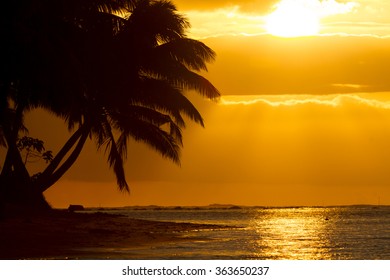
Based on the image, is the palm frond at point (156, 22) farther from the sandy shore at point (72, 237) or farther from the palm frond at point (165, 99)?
the sandy shore at point (72, 237)

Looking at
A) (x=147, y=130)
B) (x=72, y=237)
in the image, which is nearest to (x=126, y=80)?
(x=147, y=130)

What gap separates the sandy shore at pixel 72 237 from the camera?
23.7m

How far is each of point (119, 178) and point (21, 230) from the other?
9730mm

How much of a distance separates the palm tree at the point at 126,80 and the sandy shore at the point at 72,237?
2.91 metres

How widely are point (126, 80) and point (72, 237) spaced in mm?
9103

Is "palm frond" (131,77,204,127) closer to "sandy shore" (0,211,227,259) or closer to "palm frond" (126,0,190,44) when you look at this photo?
"palm frond" (126,0,190,44)

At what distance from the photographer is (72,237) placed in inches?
1051

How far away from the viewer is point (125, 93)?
114ft

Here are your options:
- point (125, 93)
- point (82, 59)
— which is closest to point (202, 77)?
point (125, 93)

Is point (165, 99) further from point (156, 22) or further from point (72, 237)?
point (72, 237)

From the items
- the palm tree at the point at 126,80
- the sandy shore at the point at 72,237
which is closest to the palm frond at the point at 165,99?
the palm tree at the point at 126,80

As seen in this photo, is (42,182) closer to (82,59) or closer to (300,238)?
(82,59)

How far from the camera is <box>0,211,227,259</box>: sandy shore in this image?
2373cm

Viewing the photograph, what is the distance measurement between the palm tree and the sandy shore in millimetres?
2910
